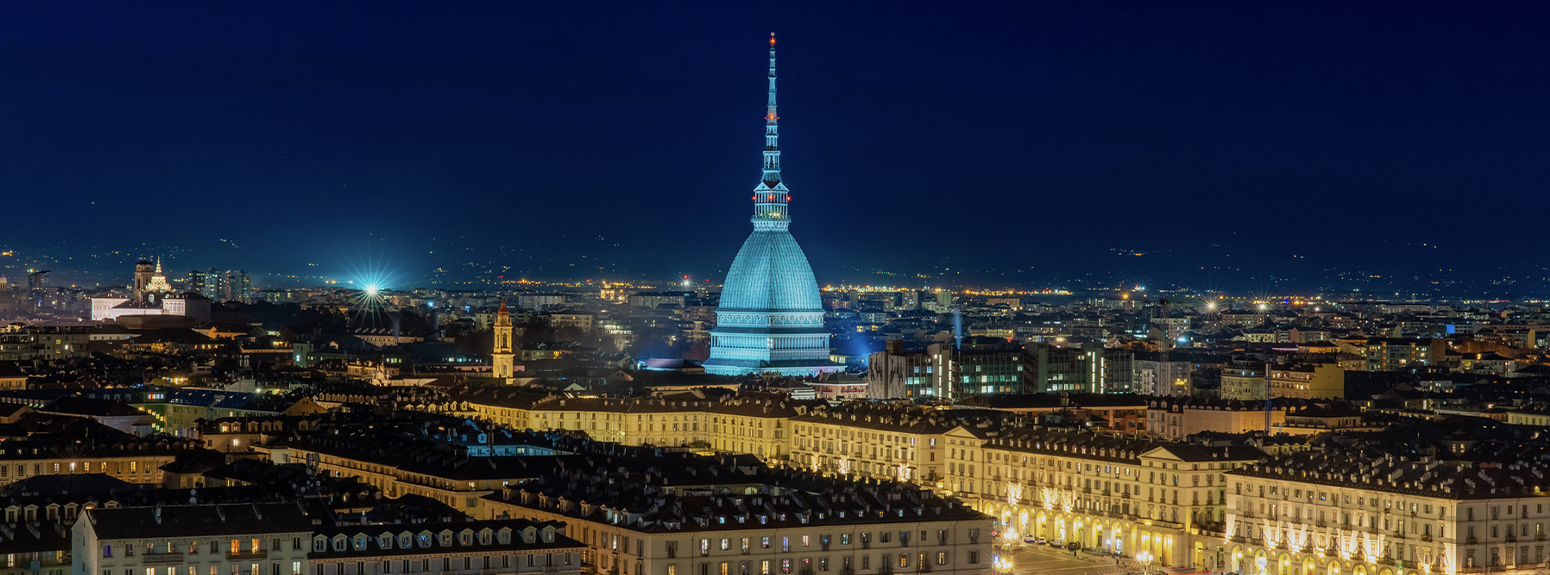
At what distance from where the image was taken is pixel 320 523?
49.8m

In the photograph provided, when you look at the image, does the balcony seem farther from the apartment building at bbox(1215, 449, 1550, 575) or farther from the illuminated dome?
the illuminated dome

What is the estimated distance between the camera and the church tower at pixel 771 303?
13862 cm

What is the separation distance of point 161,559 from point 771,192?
3728 inches

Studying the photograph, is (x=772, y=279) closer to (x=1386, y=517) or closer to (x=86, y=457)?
(x=86, y=457)

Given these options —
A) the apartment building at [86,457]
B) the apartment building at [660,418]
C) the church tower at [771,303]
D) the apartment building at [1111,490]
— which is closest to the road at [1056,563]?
the apartment building at [1111,490]

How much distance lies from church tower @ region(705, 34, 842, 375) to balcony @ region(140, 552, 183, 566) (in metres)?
91.2

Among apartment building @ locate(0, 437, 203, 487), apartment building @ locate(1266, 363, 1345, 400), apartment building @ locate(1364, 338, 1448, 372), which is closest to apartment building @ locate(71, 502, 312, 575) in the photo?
apartment building @ locate(0, 437, 203, 487)

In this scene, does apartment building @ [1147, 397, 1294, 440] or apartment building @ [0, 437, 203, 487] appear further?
apartment building @ [1147, 397, 1294, 440]

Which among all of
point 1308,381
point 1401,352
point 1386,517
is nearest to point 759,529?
point 1386,517

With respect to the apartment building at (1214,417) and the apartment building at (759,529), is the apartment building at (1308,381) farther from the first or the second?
the apartment building at (759,529)

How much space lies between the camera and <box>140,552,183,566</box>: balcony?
4631cm

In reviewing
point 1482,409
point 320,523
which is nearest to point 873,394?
point 1482,409

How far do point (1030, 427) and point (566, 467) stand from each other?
24.8 meters

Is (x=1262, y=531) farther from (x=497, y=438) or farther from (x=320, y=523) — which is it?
(x=320, y=523)
